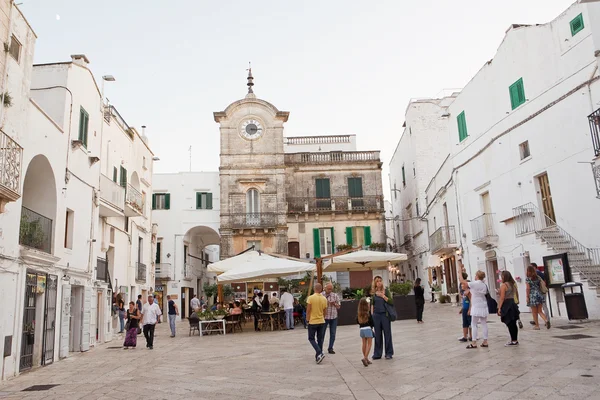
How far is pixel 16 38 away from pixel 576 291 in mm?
15358

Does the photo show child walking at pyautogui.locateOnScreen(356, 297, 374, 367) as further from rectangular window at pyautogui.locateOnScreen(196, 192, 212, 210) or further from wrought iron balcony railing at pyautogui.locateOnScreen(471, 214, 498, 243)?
rectangular window at pyautogui.locateOnScreen(196, 192, 212, 210)

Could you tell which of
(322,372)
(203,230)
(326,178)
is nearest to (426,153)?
(326,178)

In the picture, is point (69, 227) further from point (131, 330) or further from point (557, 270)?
point (557, 270)

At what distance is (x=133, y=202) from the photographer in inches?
841

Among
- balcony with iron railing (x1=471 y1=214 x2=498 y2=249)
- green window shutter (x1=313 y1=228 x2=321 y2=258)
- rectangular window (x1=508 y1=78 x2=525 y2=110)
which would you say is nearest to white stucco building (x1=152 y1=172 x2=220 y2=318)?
green window shutter (x1=313 y1=228 x2=321 y2=258)

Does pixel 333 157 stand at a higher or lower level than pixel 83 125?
higher

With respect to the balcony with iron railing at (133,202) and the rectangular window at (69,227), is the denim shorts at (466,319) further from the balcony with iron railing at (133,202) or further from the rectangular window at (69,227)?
the balcony with iron railing at (133,202)

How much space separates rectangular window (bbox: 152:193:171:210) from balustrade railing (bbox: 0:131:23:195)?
23.4 meters

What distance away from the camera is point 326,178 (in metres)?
34.4

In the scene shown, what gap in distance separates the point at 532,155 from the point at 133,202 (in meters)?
15.6

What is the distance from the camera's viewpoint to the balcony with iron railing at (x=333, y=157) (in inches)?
1353

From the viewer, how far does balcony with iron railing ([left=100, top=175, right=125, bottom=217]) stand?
1695 cm

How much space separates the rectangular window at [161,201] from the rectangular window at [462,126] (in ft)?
61.4

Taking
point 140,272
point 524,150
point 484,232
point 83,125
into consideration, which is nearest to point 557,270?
point 524,150
